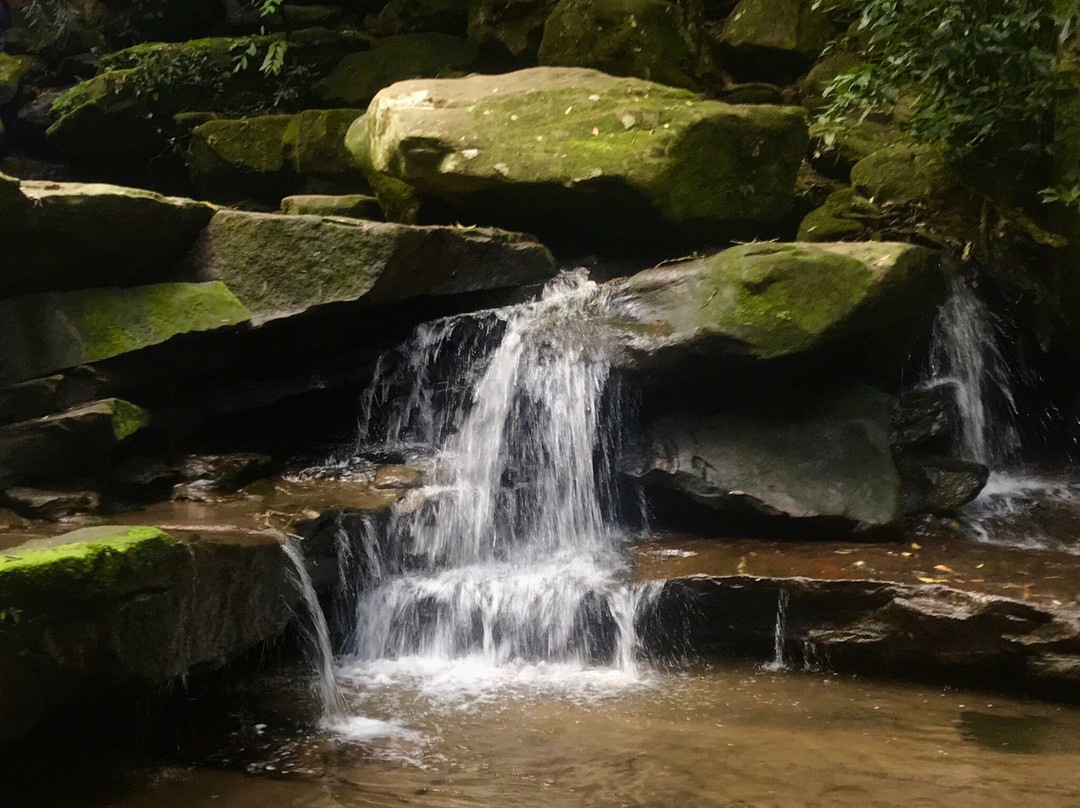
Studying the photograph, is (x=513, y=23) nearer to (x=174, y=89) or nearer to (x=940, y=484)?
(x=174, y=89)

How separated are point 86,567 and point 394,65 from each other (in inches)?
319

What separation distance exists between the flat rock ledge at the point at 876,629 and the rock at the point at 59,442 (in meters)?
3.30

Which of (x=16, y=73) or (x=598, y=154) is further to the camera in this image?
(x=16, y=73)

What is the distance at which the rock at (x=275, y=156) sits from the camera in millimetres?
8898

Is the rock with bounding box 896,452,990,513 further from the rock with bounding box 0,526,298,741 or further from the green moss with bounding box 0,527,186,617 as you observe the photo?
the green moss with bounding box 0,527,186,617

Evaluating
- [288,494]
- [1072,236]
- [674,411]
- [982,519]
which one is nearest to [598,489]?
[674,411]

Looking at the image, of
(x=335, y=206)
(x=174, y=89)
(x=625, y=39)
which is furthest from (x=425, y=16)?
(x=335, y=206)

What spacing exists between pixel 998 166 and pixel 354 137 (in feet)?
18.1

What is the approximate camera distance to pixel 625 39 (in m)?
8.30

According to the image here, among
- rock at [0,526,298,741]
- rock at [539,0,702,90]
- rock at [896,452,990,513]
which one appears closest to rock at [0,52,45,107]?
rock at [539,0,702,90]

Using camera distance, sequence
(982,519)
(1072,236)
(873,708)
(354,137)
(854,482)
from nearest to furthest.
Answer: (873,708) < (854,482) < (982,519) < (1072,236) < (354,137)

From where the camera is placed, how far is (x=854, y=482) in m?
5.37

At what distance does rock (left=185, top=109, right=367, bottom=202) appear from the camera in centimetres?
890

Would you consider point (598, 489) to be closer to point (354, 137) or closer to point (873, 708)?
point (873, 708)
